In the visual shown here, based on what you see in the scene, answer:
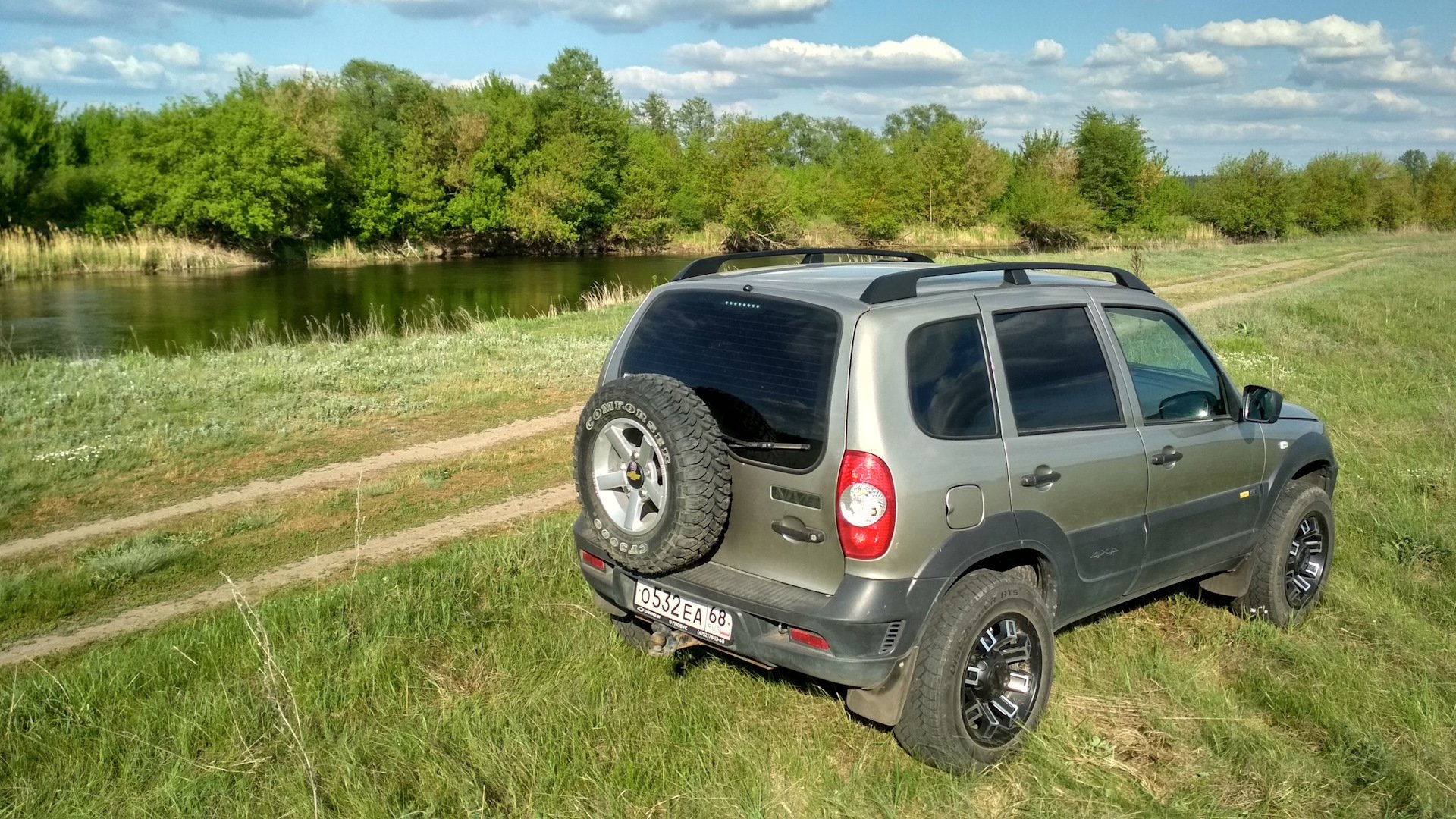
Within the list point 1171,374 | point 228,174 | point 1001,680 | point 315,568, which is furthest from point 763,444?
point 228,174

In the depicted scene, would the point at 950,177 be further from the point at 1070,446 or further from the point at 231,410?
the point at 1070,446

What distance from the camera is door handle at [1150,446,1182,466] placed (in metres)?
4.66

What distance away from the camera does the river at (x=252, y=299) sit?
25.5 meters

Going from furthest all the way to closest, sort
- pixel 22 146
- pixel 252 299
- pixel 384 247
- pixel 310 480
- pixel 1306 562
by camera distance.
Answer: pixel 384 247 → pixel 22 146 → pixel 252 299 → pixel 310 480 → pixel 1306 562

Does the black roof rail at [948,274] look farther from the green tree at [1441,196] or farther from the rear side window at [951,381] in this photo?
the green tree at [1441,196]

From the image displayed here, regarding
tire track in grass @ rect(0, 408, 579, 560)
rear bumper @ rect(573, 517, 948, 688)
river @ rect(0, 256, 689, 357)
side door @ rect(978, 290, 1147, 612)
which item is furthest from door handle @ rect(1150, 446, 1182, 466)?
river @ rect(0, 256, 689, 357)

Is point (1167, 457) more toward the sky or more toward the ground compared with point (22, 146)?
more toward the ground

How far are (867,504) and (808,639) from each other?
1.76 feet

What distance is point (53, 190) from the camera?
50.2 meters

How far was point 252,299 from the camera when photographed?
3622 cm

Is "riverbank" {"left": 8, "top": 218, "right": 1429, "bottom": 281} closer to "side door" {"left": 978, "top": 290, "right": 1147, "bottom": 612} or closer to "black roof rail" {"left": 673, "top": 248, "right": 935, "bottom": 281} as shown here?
"black roof rail" {"left": 673, "top": 248, "right": 935, "bottom": 281}

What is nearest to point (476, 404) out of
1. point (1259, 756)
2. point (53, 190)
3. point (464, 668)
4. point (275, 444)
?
point (275, 444)

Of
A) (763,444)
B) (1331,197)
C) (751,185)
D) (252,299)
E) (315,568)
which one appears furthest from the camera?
(1331,197)

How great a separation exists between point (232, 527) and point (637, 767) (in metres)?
5.75
